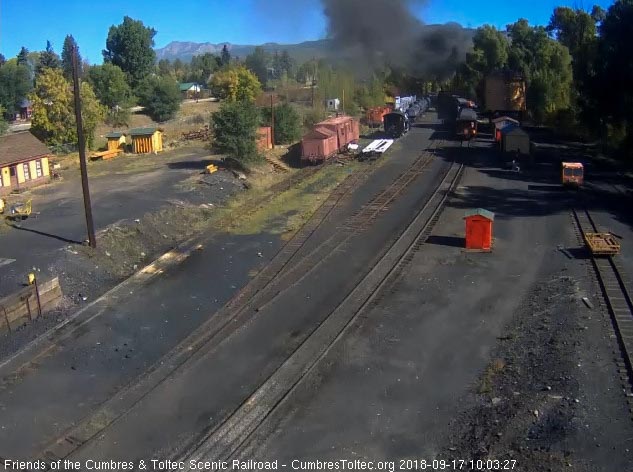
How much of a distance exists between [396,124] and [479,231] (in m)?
30.8

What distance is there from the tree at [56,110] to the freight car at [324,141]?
50.2 ft

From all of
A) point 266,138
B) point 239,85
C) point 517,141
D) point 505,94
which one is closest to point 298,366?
point 517,141

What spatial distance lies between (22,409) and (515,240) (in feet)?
49.3

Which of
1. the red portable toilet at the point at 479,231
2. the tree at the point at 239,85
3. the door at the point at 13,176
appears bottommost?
the red portable toilet at the point at 479,231

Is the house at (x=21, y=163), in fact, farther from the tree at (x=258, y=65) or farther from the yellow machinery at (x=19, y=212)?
the tree at (x=258, y=65)

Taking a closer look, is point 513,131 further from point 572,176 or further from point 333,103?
point 333,103

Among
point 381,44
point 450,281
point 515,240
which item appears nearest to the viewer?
point 450,281

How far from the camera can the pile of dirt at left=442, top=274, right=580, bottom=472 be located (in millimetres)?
8648

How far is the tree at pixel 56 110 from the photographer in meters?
39.7

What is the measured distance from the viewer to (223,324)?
13672 mm

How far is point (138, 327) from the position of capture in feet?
45.4

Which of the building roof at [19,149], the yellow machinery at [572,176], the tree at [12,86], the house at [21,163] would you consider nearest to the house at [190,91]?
the tree at [12,86]

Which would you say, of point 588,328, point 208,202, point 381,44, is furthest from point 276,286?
point 381,44

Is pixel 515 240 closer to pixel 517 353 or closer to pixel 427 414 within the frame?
pixel 517 353
